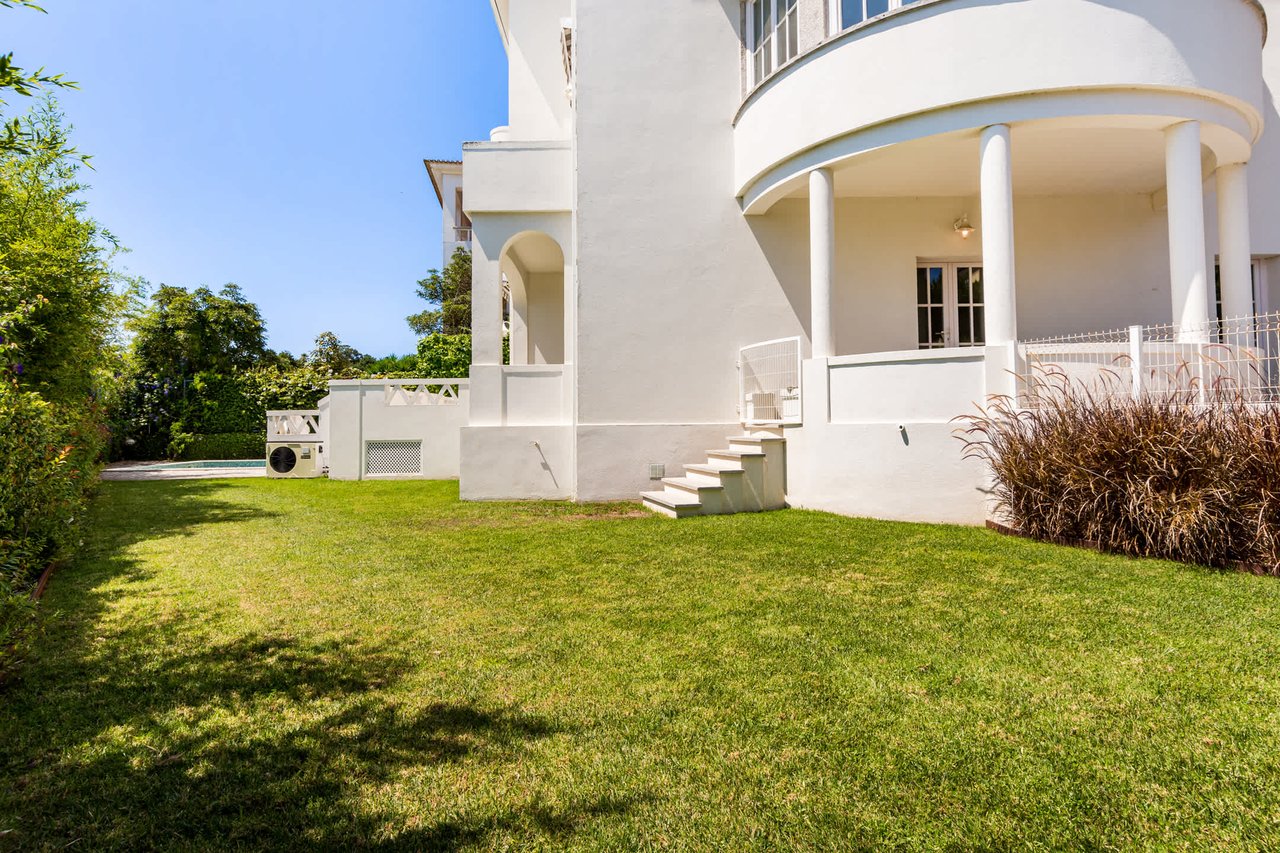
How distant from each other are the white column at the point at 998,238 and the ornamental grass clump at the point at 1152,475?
986 millimetres

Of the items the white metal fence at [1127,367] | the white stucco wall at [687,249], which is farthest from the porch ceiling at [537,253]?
the white metal fence at [1127,367]

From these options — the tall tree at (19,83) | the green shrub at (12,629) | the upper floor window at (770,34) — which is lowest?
the green shrub at (12,629)

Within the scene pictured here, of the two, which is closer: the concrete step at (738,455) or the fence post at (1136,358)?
the fence post at (1136,358)

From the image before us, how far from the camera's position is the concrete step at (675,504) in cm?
773

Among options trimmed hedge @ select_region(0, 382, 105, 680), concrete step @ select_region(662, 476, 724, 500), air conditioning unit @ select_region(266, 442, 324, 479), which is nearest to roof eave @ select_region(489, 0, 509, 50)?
air conditioning unit @ select_region(266, 442, 324, 479)

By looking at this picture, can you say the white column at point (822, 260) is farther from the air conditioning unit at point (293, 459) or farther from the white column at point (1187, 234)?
the air conditioning unit at point (293, 459)

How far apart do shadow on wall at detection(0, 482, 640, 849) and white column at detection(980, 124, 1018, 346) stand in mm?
6471

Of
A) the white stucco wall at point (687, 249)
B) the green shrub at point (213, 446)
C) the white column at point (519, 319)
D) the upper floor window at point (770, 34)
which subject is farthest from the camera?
the green shrub at point (213, 446)

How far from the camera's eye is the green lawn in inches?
74.9

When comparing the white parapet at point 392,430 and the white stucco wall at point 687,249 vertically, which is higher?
the white stucco wall at point 687,249

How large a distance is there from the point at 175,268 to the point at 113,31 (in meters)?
20.3

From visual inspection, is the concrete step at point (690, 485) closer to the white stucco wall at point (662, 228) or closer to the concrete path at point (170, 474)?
the white stucco wall at point (662, 228)

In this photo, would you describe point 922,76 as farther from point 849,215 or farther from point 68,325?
point 68,325

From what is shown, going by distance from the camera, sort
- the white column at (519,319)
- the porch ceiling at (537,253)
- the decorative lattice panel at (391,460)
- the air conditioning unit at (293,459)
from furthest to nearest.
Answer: the air conditioning unit at (293,459), the decorative lattice panel at (391,460), the white column at (519,319), the porch ceiling at (537,253)
